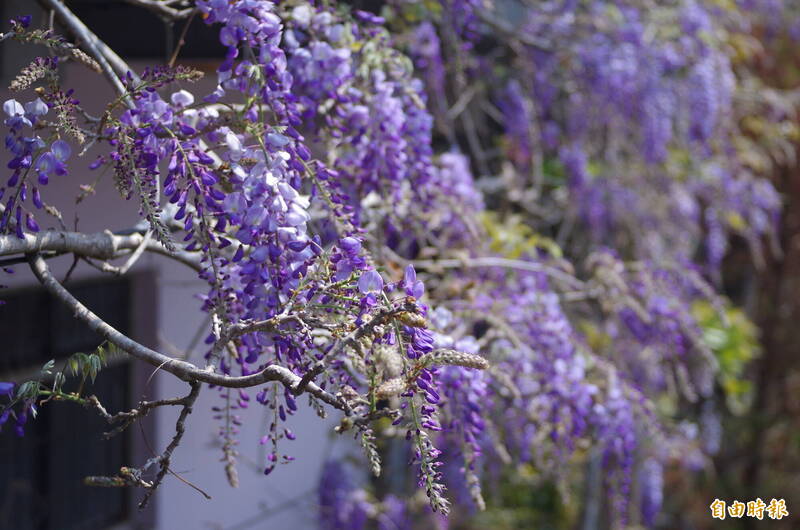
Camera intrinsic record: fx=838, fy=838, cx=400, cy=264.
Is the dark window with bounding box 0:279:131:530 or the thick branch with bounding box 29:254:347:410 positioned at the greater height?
the thick branch with bounding box 29:254:347:410

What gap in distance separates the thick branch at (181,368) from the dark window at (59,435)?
59.5 inches

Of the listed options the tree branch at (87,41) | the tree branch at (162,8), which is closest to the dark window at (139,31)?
the tree branch at (162,8)

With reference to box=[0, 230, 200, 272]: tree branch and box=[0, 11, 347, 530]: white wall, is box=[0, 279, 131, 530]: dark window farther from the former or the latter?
box=[0, 230, 200, 272]: tree branch

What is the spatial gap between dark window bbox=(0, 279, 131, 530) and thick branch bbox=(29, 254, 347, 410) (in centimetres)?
151

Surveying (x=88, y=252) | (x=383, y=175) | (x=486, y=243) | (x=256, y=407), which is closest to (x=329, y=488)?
(x=256, y=407)

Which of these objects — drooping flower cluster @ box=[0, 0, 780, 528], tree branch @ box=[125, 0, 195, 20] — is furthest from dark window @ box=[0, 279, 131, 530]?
tree branch @ box=[125, 0, 195, 20]

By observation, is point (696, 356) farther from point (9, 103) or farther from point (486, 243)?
point (9, 103)

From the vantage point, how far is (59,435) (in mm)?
2832

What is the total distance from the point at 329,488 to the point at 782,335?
130 inches

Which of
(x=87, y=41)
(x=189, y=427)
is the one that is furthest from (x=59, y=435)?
(x=87, y=41)

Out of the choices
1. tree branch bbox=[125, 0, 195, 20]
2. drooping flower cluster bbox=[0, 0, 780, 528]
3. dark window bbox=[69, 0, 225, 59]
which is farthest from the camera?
dark window bbox=[69, 0, 225, 59]

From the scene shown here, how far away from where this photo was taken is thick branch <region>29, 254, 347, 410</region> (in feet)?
3.35

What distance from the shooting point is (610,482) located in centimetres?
242

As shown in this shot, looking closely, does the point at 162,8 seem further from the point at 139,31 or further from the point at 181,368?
the point at 181,368
